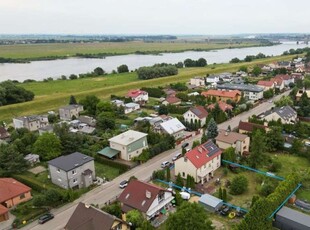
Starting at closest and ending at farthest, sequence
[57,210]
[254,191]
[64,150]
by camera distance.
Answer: [57,210] < [254,191] < [64,150]

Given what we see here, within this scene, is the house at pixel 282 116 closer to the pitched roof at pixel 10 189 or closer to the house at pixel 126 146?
the house at pixel 126 146

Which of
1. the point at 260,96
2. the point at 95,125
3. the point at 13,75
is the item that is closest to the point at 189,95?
the point at 260,96

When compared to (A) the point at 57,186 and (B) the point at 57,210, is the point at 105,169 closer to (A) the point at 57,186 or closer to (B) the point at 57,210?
(A) the point at 57,186

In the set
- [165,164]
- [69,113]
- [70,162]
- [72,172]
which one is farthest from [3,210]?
[69,113]

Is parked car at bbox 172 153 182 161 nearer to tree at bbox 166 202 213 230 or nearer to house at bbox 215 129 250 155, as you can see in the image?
house at bbox 215 129 250 155

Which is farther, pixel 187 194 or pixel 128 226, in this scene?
pixel 187 194

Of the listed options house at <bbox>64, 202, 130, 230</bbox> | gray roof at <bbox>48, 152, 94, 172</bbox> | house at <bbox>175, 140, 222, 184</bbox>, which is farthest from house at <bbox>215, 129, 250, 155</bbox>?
house at <bbox>64, 202, 130, 230</bbox>

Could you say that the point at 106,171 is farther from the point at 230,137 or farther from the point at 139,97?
the point at 139,97

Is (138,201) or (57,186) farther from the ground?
(138,201)
